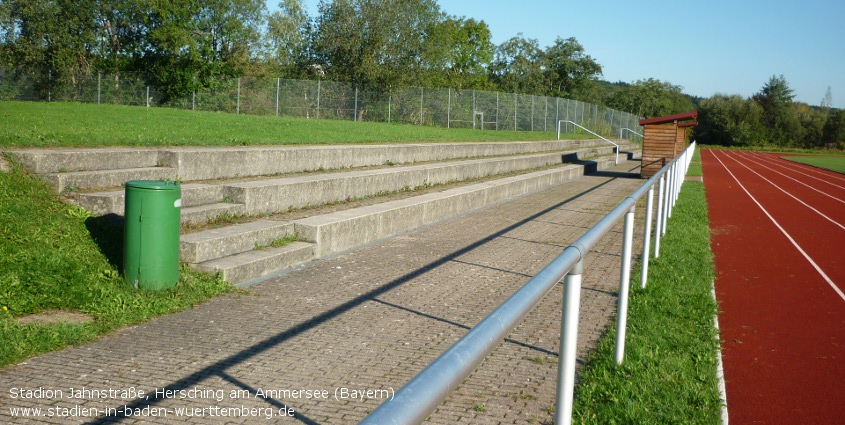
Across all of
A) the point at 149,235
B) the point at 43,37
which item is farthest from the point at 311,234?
the point at 43,37

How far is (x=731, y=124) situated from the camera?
92.8 meters

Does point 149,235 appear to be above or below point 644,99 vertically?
below

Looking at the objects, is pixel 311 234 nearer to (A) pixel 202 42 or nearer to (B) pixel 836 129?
(A) pixel 202 42

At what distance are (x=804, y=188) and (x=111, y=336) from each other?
2833cm

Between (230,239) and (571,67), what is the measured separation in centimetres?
9231

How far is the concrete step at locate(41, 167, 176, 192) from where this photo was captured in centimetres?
809

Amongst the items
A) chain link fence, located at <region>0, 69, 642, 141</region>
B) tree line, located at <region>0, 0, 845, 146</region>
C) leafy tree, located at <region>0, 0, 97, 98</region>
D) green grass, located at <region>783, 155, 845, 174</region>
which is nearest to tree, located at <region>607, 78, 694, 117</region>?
green grass, located at <region>783, 155, 845, 174</region>

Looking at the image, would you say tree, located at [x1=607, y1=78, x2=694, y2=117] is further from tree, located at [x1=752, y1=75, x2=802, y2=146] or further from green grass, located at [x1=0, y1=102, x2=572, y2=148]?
green grass, located at [x1=0, y1=102, x2=572, y2=148]

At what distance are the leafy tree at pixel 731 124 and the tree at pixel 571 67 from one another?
15.2m

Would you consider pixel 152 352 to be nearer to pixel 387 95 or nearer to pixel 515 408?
pixel 515 408

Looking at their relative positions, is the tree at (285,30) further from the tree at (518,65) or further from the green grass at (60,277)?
the green grass at (60,277)

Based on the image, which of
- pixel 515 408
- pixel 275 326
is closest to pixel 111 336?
pixel 275 326

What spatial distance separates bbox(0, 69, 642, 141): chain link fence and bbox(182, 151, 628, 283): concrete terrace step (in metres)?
22.2

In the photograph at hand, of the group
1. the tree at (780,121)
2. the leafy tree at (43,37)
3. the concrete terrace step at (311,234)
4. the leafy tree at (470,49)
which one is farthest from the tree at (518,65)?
the concrete terrace step at (311,234)
